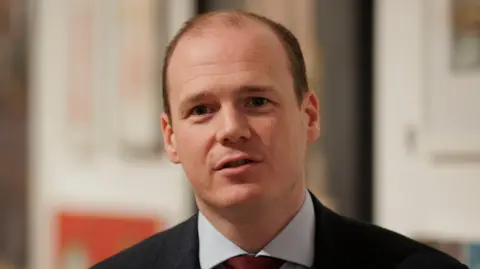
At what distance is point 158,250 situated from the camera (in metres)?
0.93

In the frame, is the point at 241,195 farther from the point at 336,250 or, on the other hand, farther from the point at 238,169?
the point at 336,250

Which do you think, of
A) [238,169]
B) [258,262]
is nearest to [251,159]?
[238,169]

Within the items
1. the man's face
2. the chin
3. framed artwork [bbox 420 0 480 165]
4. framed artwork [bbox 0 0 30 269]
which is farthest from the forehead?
framed artwork [bbox 0 0 30 269]

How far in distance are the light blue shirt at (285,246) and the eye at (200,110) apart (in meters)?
0.13

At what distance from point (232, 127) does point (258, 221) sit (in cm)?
12

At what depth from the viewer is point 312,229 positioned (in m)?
0.89

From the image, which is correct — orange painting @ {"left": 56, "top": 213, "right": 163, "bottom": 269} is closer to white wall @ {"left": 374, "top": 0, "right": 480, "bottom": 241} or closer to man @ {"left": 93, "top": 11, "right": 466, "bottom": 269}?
white wall @ {"left": 374, "top": 0, "right": 480, "bottom": 241}

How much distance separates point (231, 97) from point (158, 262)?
229mm

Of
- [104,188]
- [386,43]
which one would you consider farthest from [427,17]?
[104,188]

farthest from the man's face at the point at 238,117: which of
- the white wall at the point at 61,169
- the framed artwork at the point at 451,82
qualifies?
the white wall at the point at 61,169

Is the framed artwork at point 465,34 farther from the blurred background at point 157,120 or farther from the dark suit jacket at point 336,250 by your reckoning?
the dark suit jacket at point 336,250

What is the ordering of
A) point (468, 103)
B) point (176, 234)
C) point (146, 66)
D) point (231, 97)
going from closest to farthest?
1. point (231, 97)
2. point (176, 234)
3. point (468, 103)
4. point (146, 66)

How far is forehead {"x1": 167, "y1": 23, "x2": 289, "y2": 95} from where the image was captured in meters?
0.83

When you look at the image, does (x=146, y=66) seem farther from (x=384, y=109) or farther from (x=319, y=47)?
(x=384, y=109)
